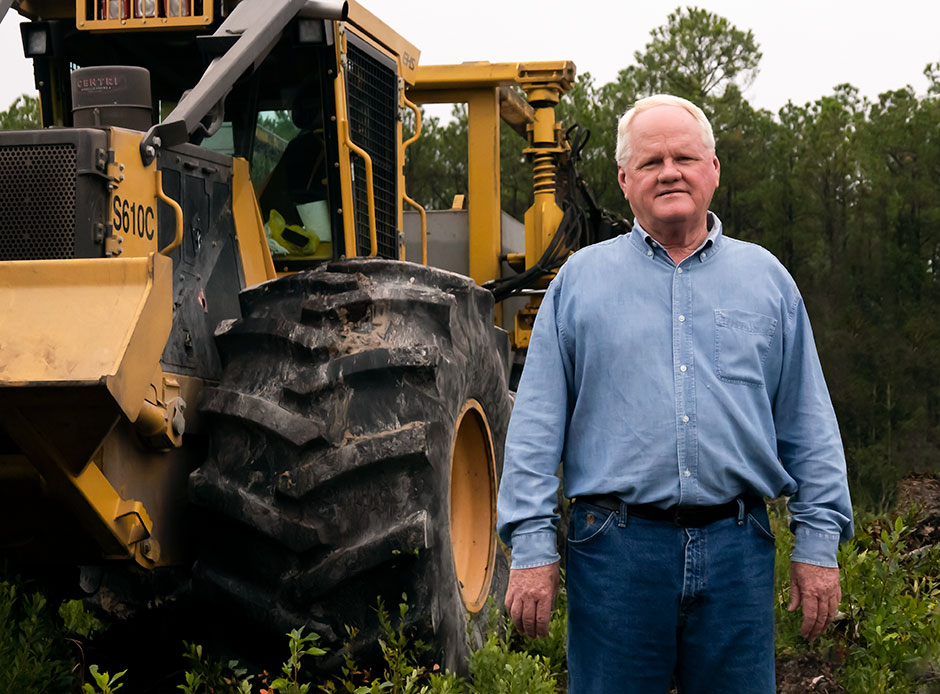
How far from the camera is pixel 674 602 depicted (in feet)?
8.95

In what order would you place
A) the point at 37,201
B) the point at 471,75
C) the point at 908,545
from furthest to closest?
the point at 471,75
the point at 908,545
the point at 37,201

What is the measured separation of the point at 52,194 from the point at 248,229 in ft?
3.86

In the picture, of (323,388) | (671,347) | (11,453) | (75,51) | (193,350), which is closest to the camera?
(671,347)

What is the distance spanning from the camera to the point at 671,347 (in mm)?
2799

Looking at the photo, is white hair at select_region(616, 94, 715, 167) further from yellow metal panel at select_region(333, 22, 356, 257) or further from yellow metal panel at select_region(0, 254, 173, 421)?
yellow metal panel at select_region(333, 22, 356, 257)

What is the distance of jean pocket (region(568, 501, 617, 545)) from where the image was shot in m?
2.77

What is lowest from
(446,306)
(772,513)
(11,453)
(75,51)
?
(772,513)

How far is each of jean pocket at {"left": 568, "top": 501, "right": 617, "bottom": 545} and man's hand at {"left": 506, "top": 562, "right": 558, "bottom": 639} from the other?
0.09 m

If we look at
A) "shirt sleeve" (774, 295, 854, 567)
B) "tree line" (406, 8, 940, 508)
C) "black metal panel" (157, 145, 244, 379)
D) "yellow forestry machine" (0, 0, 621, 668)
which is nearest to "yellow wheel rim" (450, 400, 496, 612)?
"yellow forestry machine" (0, 0, 621, 668)

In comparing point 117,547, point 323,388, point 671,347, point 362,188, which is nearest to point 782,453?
point 671,347

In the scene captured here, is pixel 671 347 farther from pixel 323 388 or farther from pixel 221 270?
pixel 221 270

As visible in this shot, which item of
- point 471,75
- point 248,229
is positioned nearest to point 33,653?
point 248,229

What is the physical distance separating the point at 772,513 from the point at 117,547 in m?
5.18

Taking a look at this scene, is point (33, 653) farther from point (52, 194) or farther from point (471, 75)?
point (471, 75)
